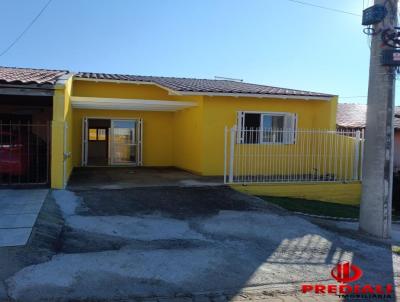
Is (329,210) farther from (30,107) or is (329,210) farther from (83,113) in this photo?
(30,107)

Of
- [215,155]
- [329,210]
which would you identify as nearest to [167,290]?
[329,210]

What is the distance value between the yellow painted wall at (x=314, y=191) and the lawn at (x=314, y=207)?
35cm

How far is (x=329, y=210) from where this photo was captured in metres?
10.0

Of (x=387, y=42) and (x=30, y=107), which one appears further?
(x=30, y=107)

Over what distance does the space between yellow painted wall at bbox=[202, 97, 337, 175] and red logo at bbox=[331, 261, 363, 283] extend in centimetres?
753

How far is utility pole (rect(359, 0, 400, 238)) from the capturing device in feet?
24.0

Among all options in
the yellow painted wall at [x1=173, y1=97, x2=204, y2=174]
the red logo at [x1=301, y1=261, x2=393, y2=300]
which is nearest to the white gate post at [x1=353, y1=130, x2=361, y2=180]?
the yellow painted wall at [x1=173, y1=97, x2=204, y2=174]

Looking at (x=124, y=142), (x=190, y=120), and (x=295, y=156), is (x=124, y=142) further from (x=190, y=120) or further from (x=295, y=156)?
(x=295, y=156)

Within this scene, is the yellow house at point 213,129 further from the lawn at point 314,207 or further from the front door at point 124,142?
the lawn at point 314,207

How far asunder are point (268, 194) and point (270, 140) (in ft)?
8.88

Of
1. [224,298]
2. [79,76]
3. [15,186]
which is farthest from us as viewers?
[79,76]

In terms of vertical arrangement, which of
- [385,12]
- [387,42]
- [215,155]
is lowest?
[215,155]

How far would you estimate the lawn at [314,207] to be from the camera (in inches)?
374

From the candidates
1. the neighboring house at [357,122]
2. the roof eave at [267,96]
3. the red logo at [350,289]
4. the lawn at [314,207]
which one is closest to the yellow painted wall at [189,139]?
the roof eave at [267,96]
